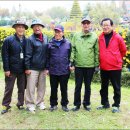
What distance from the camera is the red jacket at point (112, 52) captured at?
6.11m

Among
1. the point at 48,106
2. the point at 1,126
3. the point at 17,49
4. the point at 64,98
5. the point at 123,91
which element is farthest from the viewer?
the point at 123,91

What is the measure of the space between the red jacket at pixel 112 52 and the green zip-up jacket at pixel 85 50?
12 centimetres

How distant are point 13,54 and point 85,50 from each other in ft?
4.54

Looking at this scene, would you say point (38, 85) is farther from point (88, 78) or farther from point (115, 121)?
point (115, 121)

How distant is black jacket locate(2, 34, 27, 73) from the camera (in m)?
5.98

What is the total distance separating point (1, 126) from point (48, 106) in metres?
1.52

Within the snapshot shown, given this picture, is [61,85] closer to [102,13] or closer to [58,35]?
[58,35]

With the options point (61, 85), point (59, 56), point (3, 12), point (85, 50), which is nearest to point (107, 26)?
point (85, 50)

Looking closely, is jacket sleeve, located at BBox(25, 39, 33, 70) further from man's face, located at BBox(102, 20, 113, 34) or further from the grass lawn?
man's face, located at BBox(102, 20, 113, 34)

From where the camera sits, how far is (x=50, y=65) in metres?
6.25

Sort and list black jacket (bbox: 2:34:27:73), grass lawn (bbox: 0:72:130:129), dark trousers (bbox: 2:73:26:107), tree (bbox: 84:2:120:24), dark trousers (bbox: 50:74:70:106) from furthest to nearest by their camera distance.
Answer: tree (bbox: 84:2:120:24)
dark trousers (bbox: 50:74:70:106)
dark trousers (bbox: 2:73:26:107)
black jacket (bbox: 2:34:27:73)
grass lawn (bbox: 0:72:130:129)

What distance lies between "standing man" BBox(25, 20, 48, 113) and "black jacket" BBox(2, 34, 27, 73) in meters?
0.12

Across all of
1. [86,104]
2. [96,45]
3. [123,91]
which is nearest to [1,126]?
[86,104]

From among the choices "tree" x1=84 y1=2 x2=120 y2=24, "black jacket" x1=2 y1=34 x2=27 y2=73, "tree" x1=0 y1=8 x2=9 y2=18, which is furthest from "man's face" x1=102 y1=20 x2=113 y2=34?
"tree" x1=0 y1=8 x2=9 y2=18
